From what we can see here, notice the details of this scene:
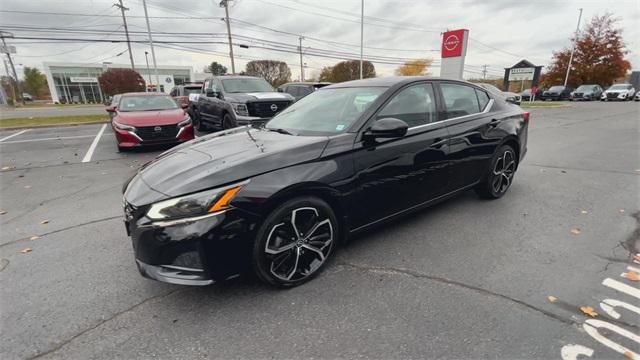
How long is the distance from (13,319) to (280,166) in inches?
84.5

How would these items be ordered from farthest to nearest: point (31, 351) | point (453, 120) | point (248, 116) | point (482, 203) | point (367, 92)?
1. point (248, 116)
2. point (482, 203)
3. point (453, 120)
4. point (367, 92)
5. point (31, 351)

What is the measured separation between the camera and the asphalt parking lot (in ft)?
6.55

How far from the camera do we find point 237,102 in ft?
27.5

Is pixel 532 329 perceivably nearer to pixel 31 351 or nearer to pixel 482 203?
A: pixel 482 203

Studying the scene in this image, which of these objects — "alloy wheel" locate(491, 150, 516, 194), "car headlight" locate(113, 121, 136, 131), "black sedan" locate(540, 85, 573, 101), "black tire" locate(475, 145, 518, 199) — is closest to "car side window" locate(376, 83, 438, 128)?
"black tire" locate(475, 145, 518, 199)

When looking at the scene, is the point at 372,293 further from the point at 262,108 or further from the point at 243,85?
the point at 243,85

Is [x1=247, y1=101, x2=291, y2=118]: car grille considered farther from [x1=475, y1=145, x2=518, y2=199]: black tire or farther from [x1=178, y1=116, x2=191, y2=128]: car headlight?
[x1=475, y1=145, x2=518, y2=199]: black tire

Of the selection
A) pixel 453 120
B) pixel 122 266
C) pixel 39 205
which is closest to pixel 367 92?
pixel 453 120

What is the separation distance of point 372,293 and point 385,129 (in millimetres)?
1310

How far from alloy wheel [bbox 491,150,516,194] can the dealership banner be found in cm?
1620

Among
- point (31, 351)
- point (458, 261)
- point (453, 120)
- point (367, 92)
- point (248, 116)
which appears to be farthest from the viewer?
point (248, 116)

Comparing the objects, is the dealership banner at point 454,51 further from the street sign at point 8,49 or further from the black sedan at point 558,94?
the street sign at point 8,49

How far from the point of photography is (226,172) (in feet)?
7.42

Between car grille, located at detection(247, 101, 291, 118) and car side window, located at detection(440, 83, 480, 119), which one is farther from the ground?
car side window, located at detection(440, 83, 480, 119)
